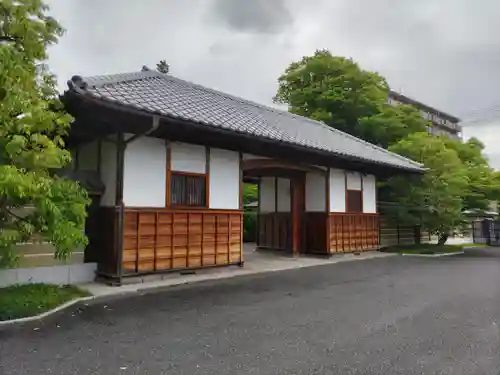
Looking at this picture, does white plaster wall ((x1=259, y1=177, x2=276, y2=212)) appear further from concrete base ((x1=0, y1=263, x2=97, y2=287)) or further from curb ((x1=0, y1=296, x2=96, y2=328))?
curb ((x1=0, y1=296, x2=96, y2=328))

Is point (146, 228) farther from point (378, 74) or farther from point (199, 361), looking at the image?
point (378, 74)

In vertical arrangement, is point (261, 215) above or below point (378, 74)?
below

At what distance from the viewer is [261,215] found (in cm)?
1266

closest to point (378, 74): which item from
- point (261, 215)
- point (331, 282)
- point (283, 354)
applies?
point (261, 215)

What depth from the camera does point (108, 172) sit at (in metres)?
7.05

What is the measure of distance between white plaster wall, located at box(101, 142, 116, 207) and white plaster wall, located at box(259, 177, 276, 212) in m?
6.13

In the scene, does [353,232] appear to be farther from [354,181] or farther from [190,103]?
[190,103]

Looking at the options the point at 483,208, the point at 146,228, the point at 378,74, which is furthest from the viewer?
the point at 378,74

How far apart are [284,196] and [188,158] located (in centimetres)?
492

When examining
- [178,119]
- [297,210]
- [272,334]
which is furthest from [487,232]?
[272,334]

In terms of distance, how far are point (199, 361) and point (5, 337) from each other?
2.04m

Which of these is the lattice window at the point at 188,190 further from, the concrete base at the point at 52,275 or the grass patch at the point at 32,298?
the grass patch at the point at 32,298

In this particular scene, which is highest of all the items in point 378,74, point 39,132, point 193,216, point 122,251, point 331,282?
point 378,74

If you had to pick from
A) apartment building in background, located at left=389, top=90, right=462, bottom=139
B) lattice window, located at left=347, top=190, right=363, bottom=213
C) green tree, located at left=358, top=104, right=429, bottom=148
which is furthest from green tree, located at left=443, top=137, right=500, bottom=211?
apartment building in background, located at left=389, top=90, right=462, bottom=139
